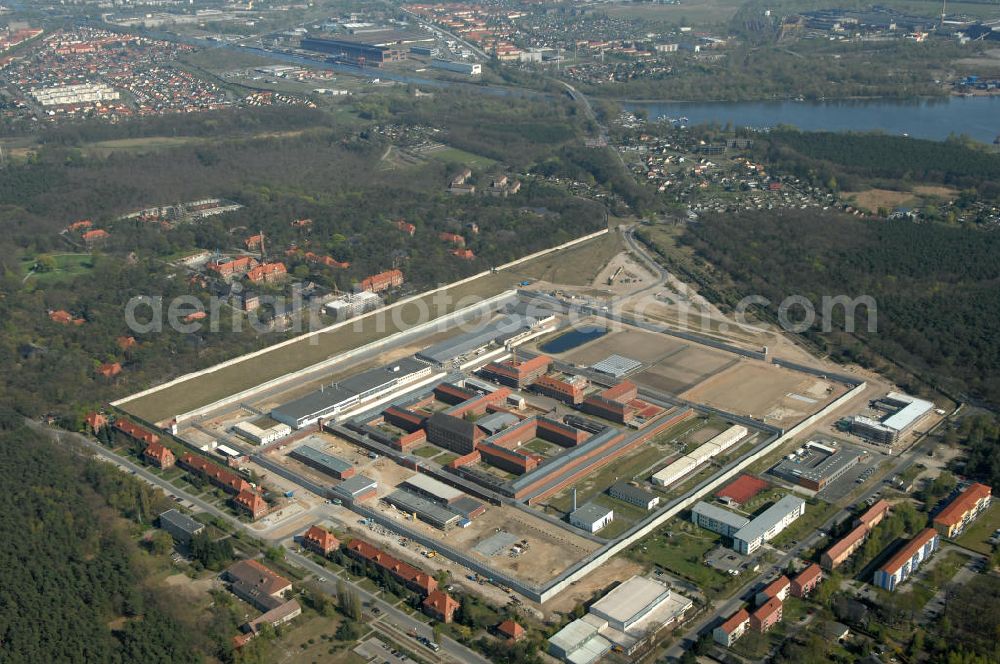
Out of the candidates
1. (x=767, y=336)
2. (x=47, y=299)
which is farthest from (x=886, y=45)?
(x=47, y=299)

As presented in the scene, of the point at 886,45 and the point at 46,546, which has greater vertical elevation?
the point at 886,45

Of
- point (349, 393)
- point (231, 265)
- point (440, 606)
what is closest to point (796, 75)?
point (231, 265)

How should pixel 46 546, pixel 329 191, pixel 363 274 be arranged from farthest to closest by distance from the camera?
pixel 329 191
pixel 363 274
pixel 46 546

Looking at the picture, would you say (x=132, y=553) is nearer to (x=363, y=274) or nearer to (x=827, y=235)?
(x=363, y=274)

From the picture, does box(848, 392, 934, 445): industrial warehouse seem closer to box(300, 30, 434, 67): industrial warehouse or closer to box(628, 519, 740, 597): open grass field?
box(628, 519, 740, 597): open grass field

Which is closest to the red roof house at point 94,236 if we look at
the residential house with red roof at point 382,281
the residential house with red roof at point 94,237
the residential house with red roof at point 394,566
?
the residential house with red roof at point 94,237

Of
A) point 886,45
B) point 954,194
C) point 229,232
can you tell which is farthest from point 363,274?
point 886,45

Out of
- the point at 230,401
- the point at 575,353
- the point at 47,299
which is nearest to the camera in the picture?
the point at 230,401

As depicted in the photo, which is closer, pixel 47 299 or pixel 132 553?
pixel 132 553

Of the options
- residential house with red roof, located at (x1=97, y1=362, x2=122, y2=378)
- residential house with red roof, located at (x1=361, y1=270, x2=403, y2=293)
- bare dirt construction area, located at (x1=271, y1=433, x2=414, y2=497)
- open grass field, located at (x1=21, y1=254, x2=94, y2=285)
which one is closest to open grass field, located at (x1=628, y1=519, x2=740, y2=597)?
bare dirt construction area, located at (x1=271, y1=433, x2=414, y2=497)

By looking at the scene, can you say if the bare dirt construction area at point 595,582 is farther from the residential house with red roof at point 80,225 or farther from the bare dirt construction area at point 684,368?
the residential house with red roof at point 80,225
